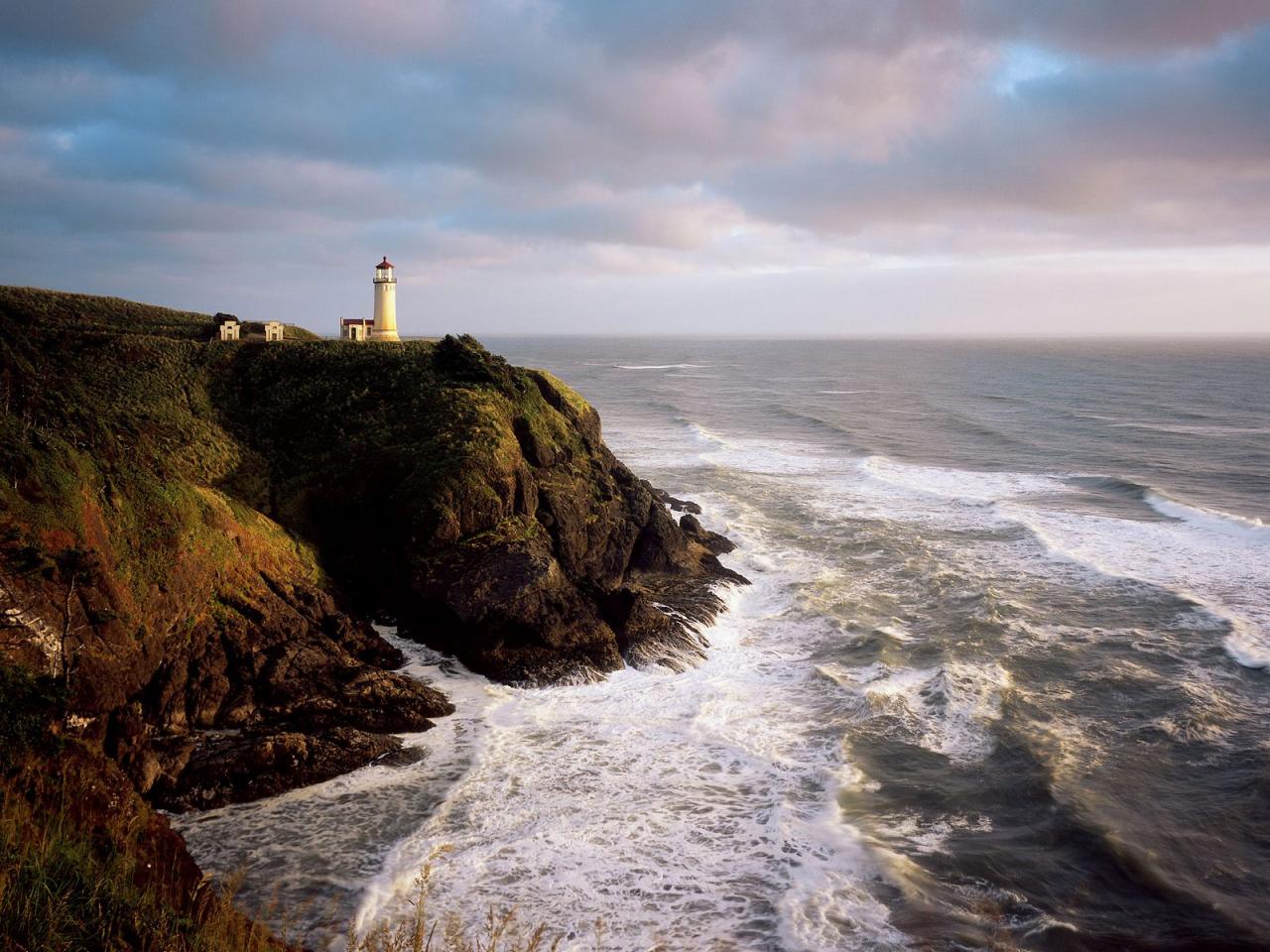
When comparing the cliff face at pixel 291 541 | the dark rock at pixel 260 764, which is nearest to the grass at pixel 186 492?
the cliff face at pixel 291 541

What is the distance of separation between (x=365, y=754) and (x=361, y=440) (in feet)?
47.4

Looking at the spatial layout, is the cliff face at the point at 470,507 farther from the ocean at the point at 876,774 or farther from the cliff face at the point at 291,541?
the ocean at the point at 876,774

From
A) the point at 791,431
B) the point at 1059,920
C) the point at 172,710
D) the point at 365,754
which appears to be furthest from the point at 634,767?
the point at 791,431

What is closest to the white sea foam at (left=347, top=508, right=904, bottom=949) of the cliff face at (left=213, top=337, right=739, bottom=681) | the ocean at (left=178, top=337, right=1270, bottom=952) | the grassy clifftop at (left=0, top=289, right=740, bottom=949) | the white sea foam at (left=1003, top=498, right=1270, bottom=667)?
the ocean at (left=178, top=337, right=1270, bottom=952)

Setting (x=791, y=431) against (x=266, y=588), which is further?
(x=791, y=431)

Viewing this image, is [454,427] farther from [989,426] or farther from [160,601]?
[989,426]

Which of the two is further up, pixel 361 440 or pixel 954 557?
pixel 361 440

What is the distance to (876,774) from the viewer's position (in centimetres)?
1994

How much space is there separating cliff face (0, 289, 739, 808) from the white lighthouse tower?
8283 millimetres

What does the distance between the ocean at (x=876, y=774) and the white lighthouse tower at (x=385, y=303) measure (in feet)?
68.8

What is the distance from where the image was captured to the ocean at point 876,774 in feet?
50.3

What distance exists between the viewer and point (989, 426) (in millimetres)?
78125

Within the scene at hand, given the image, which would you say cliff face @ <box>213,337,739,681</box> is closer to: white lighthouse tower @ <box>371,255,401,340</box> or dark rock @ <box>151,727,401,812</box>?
dark rock @ <box>151,727,401,812</box>

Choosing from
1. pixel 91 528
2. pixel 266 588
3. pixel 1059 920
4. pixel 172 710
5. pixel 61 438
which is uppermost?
pixel 61 438
